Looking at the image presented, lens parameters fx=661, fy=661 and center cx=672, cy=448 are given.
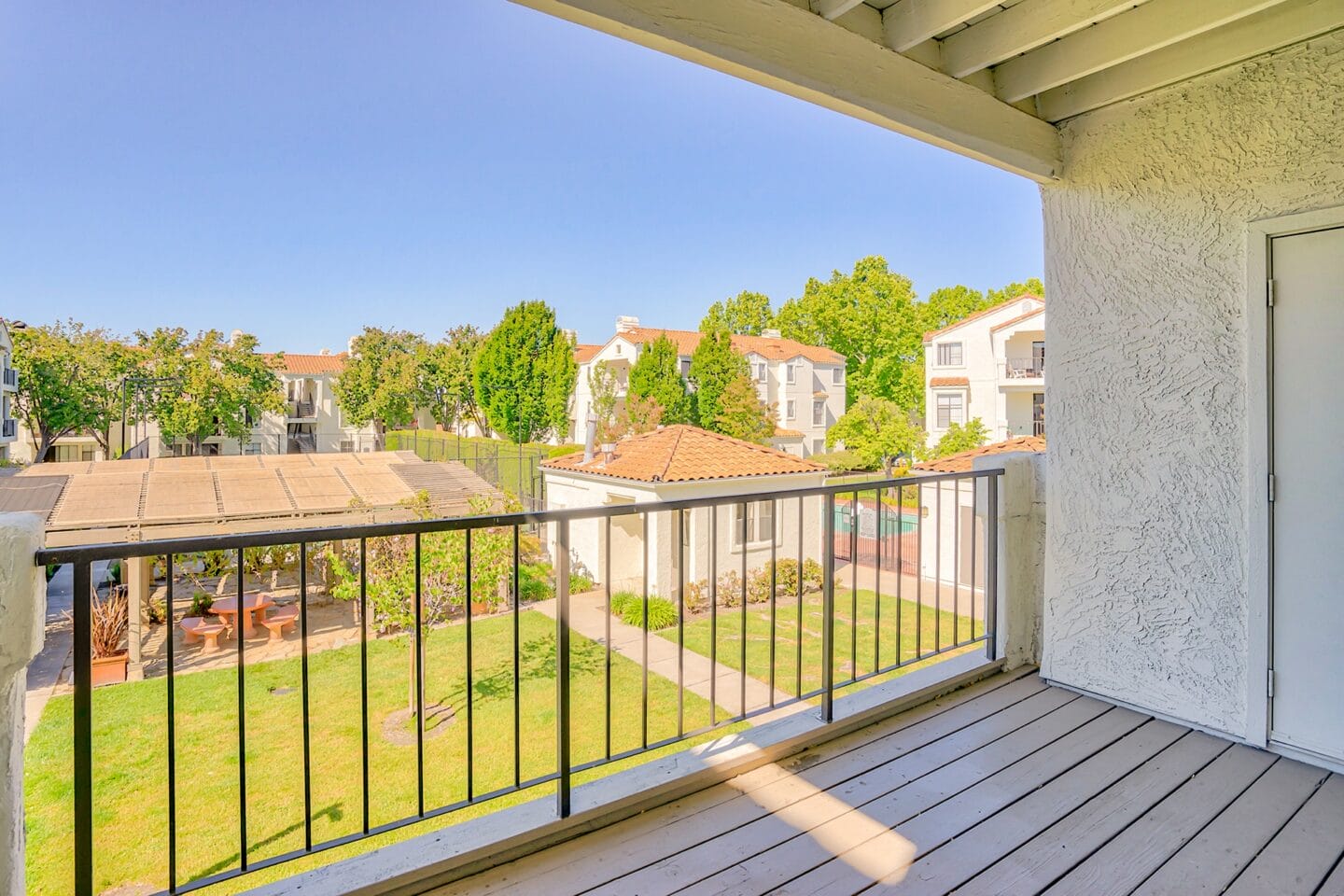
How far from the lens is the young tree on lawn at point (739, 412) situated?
24438 mm

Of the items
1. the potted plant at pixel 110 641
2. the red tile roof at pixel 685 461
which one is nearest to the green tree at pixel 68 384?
the potted plant at pixel 110 641

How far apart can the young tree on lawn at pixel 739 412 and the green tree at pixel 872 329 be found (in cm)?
855

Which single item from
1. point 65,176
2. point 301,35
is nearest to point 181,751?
point 301,35

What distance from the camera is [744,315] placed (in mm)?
37438

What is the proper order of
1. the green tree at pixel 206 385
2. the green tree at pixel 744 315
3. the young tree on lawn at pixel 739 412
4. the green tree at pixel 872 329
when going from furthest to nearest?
1. the green tree at pixel 744 315
2. the green tree at pixel 872 329
3. the young tree on lawn at pixel 739 412
4. the green tree at pixel 206 385

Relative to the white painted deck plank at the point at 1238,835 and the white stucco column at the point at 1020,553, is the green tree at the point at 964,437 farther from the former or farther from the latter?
the white painted deck plank at the point at 1238,835

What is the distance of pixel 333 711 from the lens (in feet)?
21.2

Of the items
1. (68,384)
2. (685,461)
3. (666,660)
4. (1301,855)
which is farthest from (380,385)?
(1301,855)

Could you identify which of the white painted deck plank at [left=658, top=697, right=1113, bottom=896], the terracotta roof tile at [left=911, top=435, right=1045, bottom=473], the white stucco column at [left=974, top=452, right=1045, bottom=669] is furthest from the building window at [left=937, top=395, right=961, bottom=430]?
the white painted deck plank at [left=658, top=697, right=1113, bottom=896]

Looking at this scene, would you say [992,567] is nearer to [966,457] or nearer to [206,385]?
[966,457]

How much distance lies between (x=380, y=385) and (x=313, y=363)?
725 cm

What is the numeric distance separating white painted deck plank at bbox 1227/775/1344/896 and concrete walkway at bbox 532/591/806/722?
11.2ft

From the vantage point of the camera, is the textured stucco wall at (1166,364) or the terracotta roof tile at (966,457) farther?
the terracotta roof tile at (966,457)

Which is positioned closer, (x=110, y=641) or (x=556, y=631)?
(x=556, y=631)
